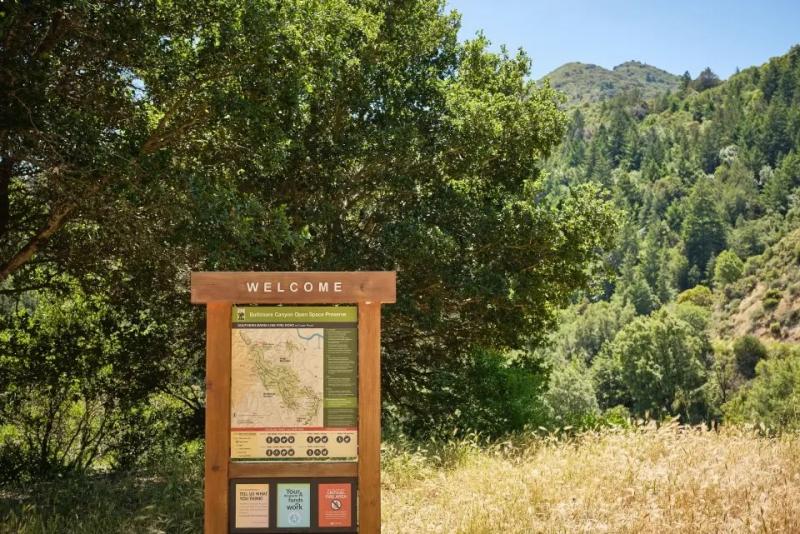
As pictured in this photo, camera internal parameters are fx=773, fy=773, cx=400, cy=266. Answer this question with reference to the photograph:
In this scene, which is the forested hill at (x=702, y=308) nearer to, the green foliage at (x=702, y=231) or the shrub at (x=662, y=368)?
the shrub at (x=662, y=368)

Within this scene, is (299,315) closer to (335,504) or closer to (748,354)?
(335,504)

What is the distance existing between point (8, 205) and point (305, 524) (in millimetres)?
8037

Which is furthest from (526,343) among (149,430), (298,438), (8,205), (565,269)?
(298,438)

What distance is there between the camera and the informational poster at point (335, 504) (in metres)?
6.09

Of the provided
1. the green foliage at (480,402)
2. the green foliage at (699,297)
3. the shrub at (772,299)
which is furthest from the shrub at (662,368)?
the green foliage at (699,297)

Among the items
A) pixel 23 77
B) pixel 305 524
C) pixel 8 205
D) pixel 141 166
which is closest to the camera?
pixel 305 524

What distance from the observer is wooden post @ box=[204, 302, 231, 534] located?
20.1ft

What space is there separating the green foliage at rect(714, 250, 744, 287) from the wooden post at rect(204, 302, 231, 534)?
5898 inches

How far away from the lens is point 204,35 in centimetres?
1080

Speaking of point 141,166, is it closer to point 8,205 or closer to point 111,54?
point 111,54

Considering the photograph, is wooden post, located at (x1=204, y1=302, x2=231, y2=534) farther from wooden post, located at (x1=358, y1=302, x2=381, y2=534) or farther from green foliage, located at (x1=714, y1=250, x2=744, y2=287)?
green foliage, located at (x1=714, y1=250, x2=744, y2=287)

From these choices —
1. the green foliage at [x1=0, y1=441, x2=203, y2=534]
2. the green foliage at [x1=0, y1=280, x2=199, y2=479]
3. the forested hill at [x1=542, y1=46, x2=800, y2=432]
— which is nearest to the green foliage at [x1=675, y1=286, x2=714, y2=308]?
the forested hill at [x1=542, y1=46, x2=800, y2=432]

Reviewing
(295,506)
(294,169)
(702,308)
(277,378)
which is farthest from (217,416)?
(702,308)

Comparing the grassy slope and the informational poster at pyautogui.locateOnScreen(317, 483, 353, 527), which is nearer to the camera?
the informational poster at pyautogui.locateOnScreen(317, 483, 353, 527)
